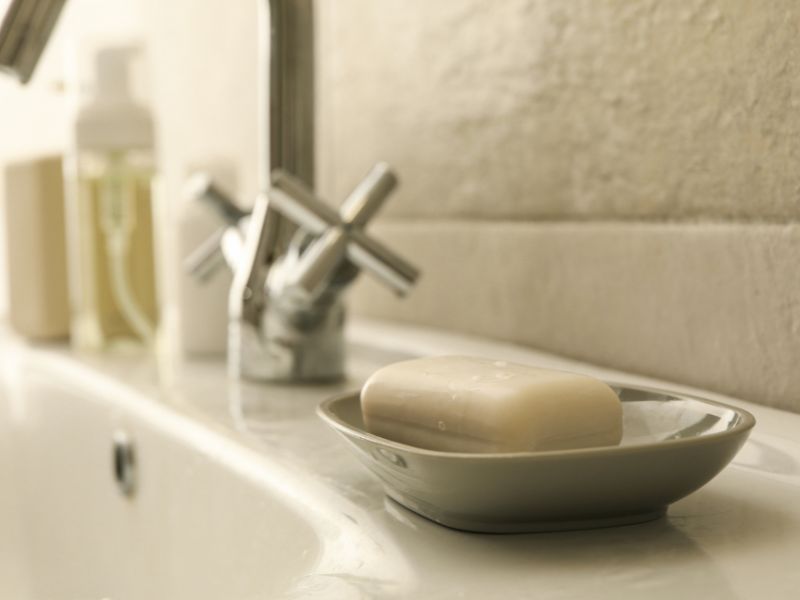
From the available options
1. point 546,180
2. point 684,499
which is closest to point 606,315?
point 546,180

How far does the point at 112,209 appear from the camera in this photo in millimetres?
698

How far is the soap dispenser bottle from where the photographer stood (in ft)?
2.24

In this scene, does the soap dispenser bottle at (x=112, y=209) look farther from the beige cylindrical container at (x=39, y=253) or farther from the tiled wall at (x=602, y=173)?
the tiled wall at (x=602, y=173)

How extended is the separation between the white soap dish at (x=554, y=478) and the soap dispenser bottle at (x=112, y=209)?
1.42 feet

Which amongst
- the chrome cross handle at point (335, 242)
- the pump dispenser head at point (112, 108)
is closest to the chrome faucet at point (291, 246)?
the chrome cross handle at point (335, 242)

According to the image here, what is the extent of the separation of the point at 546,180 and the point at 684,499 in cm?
26

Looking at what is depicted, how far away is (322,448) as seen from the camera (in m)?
0.40

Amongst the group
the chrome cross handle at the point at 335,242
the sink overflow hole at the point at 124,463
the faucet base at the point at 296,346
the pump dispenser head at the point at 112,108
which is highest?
the pump dispenser head at the point at 112,108

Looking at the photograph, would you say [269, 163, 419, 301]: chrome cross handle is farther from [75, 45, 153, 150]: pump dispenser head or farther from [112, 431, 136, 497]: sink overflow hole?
[75, 45, 153, 150]: pump dispenser head

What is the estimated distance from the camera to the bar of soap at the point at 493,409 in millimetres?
272

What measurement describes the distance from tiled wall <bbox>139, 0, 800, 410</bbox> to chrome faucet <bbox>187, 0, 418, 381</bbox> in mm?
86

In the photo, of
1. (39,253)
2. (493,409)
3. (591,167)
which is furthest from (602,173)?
(39,253)

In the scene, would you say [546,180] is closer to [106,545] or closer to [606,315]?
[606,315]

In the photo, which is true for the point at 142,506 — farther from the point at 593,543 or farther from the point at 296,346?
the point at 593,543
